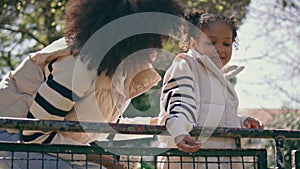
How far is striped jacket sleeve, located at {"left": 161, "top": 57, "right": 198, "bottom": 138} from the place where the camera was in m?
3.52

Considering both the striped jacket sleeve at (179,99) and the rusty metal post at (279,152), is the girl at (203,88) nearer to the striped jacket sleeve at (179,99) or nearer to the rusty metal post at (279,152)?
the striped jacket sleeve at (179,99)

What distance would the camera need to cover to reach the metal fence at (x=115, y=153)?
3189 millimetres

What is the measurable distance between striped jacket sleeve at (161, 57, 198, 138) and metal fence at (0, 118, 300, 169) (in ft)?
0.23

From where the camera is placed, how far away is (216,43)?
4.24 metres

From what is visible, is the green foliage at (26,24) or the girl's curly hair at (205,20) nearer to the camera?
the girl's curly hair at (205,20)

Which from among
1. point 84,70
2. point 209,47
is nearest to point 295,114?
point 209,47

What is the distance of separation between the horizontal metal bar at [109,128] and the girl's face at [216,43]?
0.72m

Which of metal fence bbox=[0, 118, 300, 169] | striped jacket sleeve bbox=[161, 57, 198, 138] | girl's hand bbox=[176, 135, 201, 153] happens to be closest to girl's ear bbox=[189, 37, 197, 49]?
striped jacket sleeve bbox=[161, 57, 198, 138]

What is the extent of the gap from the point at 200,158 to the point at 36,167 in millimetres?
790

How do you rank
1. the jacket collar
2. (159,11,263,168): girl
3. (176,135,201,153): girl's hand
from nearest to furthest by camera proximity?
(176,135,201,153): girl's hand < (159,11,263,168): girl < the jacket collar

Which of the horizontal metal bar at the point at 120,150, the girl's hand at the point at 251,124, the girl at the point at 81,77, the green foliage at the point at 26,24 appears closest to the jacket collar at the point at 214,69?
the girl's hand at the point at 251,124

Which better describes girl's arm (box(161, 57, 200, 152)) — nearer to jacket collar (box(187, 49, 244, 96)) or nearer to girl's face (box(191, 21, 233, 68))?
jacket collar (box(187, 49, 244, 96))

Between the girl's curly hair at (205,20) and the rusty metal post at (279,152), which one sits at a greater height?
the girl's curly hair at (205,20)

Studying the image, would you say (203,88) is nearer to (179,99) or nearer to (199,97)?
(199,97)
